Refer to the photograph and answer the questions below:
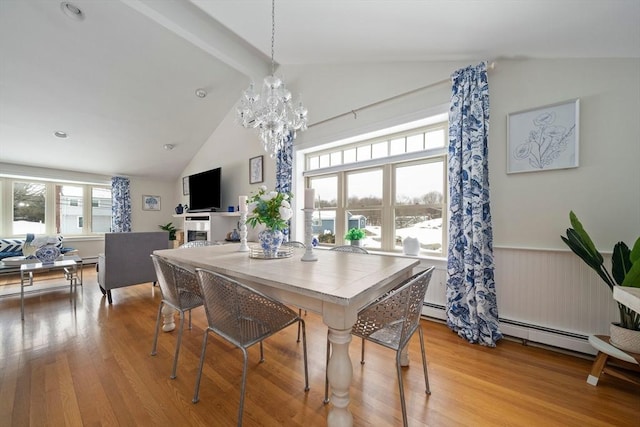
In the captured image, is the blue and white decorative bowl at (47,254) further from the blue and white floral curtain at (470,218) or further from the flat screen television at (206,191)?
the blue and white floral curtain at (470,218)

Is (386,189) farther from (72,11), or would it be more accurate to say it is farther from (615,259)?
(72,11)

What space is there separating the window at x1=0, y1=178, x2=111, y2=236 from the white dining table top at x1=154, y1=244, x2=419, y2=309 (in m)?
5.92

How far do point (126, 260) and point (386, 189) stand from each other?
3533mm

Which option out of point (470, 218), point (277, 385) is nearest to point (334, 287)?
point (277, 385)

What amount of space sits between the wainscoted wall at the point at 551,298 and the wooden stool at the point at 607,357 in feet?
0.71

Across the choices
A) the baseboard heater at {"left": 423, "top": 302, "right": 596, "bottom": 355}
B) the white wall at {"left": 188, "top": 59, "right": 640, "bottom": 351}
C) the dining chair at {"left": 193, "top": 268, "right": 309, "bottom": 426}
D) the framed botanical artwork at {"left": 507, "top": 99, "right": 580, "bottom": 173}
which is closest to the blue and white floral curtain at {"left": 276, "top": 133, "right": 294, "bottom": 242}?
the white wall at {"left": 188, "top": 59, "right": 640, "bottom": 351}

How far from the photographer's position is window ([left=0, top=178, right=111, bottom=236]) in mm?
4922

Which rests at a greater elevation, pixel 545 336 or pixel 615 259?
pixel 615 259

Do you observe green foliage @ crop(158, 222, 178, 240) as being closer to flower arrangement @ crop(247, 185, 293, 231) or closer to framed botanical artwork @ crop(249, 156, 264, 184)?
framed botanical artwork @ crop(249, 156, 264, 184)

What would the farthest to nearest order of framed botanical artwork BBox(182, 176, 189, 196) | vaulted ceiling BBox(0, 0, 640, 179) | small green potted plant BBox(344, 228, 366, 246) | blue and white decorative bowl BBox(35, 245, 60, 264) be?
1. framed botanical artwork BBox(182, 176, 189, 196)
2. small green potted plant BBox(344, 228, 366, 246)
3. blue and white decorative bowl BBox(35, 245, 60, 264)
4. vaulted ceiling BBox(0, 0, 640, 179)

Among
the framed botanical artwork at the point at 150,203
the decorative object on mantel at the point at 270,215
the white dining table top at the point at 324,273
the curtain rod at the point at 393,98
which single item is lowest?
the white dining table top at the point at 324,273

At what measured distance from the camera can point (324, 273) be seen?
1339mm

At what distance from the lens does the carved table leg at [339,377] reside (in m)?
1.07

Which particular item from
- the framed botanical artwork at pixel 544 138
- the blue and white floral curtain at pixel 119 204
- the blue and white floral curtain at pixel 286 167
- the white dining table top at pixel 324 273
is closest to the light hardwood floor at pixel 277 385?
the white dining table top at pixel 324 273
